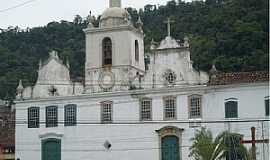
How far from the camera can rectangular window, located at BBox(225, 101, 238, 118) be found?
33.6 m

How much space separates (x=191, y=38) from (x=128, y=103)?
2014 centimetres

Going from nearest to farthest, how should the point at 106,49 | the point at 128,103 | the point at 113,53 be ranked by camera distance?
the point at 128,103, the point at 113,53, the point at 106,49

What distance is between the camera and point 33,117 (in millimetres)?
38562

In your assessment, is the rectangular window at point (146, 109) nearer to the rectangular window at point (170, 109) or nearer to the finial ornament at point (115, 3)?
the rectangular window at point (170, 109)

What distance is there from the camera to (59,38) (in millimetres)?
72562

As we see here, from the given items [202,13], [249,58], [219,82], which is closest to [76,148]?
[219,82]

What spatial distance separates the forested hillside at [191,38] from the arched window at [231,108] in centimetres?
690

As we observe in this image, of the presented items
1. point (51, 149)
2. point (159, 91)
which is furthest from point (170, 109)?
point (51, 149)

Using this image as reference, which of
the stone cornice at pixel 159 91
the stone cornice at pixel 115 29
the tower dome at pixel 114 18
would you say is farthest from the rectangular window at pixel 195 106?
the tower dome at pixel 114 18

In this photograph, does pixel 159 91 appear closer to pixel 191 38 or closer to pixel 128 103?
pixel 128 103

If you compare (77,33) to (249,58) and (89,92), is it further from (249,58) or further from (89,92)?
(89,92)

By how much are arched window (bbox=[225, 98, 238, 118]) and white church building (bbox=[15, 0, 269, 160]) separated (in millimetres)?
54

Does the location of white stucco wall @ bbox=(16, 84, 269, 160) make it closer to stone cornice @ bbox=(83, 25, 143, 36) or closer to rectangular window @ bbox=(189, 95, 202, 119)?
rectangular window @ bbox=(189, 95, 202, 119)

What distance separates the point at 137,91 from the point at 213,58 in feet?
57.2
